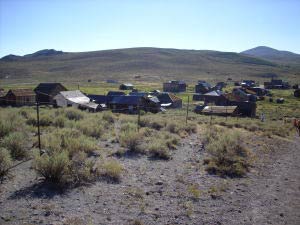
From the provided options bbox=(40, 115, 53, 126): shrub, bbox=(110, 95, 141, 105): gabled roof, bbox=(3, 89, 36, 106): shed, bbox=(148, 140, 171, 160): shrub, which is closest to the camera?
bbox=(148, 140, 171, 160): shrub

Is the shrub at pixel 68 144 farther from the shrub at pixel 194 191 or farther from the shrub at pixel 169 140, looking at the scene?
the shrub at pixel 194 191

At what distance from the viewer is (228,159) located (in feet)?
49.1

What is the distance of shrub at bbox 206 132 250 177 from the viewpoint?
44.6 ft

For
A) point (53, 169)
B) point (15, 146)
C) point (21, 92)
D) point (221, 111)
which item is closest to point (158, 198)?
point (53, 169)

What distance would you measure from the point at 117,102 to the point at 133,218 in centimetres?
3597

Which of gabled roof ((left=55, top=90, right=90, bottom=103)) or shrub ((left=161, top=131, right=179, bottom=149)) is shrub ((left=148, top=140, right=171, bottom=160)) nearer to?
shrub ((left=161, top=131, right=179, bottom=149))

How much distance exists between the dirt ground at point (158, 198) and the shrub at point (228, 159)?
0.50 meters

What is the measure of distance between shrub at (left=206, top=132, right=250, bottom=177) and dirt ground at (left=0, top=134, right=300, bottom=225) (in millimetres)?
495

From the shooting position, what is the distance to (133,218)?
28.6 feet

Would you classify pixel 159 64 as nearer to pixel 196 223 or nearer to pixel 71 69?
pixel 71 69

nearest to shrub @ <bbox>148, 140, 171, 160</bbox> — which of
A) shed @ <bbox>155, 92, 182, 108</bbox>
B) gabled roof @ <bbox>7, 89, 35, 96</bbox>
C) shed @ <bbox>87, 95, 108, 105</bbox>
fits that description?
shed @ <bbox>87, 95, 108, 105</bbox>

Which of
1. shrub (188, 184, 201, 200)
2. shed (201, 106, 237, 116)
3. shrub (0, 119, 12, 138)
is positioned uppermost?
shrub (0, 119, 12, 138)

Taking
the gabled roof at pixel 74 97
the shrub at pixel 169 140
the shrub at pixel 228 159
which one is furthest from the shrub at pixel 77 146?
the gabled roof at pixel 74 97

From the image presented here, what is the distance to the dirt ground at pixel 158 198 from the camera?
28.6ft
